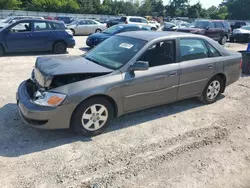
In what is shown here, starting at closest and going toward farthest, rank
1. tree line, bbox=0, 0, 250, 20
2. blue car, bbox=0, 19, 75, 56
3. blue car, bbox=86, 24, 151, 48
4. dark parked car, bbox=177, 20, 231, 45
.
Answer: blue car, bbox=0, 19, 75, 56 < blue car, bbox=86, 24, 151, 48 < dark parked car, bbox=177, 20, 231, 45 < tree line, bbox=0, 0, 250, 20

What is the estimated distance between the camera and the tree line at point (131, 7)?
52406 millimetres

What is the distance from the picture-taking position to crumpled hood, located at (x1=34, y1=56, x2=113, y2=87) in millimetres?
3650

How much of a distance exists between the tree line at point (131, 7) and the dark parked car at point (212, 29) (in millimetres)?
42089

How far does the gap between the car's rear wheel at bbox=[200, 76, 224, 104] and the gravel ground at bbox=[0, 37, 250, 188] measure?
1.43 feet

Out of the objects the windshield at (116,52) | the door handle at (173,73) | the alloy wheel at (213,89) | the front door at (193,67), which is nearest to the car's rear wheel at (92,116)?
the windshield at (116,52)

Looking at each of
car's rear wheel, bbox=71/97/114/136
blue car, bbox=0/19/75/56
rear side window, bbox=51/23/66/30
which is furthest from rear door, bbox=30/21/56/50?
car's rear wheel, bbox=71/97/114/136

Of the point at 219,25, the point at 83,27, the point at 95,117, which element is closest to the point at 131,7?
the point at 83,27

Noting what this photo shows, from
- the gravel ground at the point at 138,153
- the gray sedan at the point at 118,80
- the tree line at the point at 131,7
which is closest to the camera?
the gravel ground at the point at 138,153

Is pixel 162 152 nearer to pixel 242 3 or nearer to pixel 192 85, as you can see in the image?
pixel 192 85

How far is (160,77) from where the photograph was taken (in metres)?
4.38

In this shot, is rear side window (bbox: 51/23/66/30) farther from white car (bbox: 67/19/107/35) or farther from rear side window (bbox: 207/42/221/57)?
white car (bbox: 67/19/107/35)

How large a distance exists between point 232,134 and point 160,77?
62.7 inches

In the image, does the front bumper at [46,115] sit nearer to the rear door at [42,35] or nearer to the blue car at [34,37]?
the blue car at [34,37]

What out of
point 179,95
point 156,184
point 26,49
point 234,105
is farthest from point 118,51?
point 26,49
